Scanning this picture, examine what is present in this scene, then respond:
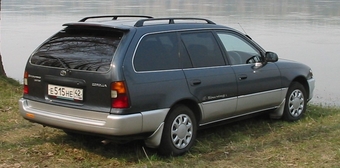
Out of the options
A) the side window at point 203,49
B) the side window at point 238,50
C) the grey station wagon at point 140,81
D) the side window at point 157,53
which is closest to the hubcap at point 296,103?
the side window at point 238,50

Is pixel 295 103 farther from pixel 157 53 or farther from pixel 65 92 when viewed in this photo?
pixel 65 92

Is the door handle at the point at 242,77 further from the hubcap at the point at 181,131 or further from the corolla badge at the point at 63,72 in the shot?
the corolla badge at the point at 63,72

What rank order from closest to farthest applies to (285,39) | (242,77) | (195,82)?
1. (195,82)
2. (242,77)
3. (285,39)

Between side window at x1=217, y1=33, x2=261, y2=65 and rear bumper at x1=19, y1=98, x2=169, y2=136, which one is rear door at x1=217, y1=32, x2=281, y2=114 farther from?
rear bumper at x1=19, y1=98, x2=169, y2=136

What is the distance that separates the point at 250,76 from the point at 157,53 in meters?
1.62

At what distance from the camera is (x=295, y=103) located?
8.54 meters

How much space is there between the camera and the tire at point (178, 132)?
643cm

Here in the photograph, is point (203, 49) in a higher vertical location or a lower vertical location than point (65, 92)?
A: higher

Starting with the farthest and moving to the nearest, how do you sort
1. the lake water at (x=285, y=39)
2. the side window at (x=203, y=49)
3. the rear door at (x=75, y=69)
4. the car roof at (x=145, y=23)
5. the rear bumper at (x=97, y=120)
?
the lake water at (x=285, y=39), the side window at (x=203, y=49), the car roof at (x=145, y=23), the rear door at (x=75, y=69), the rear bumper at (x=97, y=120)

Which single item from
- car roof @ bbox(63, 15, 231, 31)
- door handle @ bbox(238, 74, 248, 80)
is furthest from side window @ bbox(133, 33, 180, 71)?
door handle @ bbox(238, 74, 248, 80)

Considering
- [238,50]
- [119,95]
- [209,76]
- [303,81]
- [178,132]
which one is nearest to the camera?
[119,95]

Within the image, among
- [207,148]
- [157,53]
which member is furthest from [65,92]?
[207,148]

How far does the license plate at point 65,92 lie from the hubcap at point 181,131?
108 centimetres

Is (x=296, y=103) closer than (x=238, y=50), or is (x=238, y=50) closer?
(x=238, y=50)
